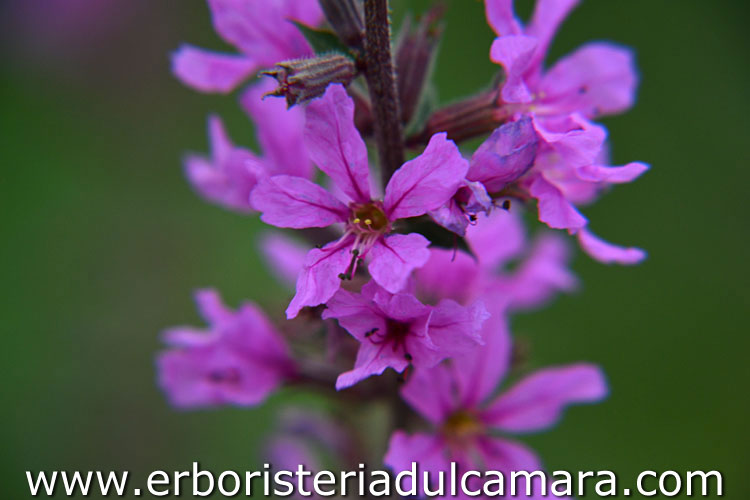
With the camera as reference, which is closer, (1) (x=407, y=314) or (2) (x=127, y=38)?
(1) (x=407, y=314)

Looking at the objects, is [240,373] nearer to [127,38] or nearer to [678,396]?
[678,396]

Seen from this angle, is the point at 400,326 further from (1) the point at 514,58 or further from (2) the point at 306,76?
(1) the point at 514,58

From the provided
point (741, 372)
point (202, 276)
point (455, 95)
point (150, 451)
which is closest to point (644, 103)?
point (455, 95)

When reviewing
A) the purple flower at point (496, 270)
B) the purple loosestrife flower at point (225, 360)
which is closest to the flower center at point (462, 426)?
the purple flower at point (496, 270)

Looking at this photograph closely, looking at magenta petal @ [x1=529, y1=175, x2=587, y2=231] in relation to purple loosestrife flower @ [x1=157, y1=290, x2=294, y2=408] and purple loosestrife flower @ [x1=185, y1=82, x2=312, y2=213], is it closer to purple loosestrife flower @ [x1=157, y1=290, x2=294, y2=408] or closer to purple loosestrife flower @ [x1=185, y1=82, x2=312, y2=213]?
purple loosestrife flower @ [x1=185, y1=82, x2=312, y2=213]

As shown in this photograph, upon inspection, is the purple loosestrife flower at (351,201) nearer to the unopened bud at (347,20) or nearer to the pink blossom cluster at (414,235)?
the pink blossom cluster at (414,235)

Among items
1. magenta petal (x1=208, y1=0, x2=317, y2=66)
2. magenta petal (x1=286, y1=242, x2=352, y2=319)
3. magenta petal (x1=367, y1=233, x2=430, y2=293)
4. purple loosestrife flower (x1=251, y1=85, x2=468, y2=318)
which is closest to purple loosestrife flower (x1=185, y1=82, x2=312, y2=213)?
magenta petal (x1=208, y1=0, x2=317, y2=66)

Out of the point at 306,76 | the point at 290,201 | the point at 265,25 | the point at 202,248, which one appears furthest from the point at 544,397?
the point at 202,248
